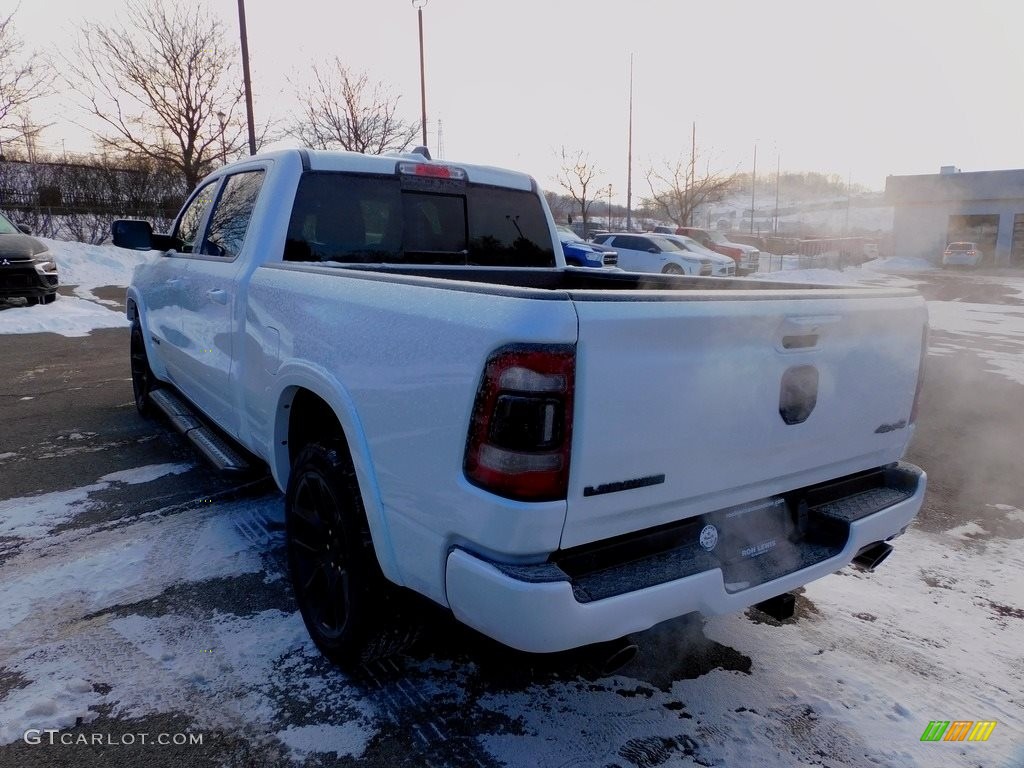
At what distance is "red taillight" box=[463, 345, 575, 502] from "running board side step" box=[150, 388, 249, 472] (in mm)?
2206

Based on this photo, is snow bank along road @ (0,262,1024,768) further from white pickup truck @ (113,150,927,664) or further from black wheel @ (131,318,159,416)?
black wheel @ (131,318,159,416)

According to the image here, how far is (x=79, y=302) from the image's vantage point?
1376 centimetres

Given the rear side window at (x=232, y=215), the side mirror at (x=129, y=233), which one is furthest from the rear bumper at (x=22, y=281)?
the rear side window at (x=232, y=215)

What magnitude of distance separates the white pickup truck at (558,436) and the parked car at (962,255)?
4211cm

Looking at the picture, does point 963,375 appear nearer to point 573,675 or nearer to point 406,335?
point 573,675

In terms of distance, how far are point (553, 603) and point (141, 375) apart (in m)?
5.55

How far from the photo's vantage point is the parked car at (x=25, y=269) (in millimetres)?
11414

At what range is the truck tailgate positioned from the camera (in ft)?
6.18

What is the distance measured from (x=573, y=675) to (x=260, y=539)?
196 centimetres

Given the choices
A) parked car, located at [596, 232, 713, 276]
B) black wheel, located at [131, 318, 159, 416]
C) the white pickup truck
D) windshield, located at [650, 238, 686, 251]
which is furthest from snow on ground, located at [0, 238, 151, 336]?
windshield, located at [650, 238, 686, 251]

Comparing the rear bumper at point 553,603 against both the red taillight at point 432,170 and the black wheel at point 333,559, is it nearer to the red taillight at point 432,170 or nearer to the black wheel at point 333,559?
the black wheel at point 333,559

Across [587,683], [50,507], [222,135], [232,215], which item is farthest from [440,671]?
[222,135]

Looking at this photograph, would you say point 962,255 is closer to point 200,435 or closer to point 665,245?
point 665,245

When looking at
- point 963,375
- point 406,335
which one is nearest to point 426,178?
point 406,335
